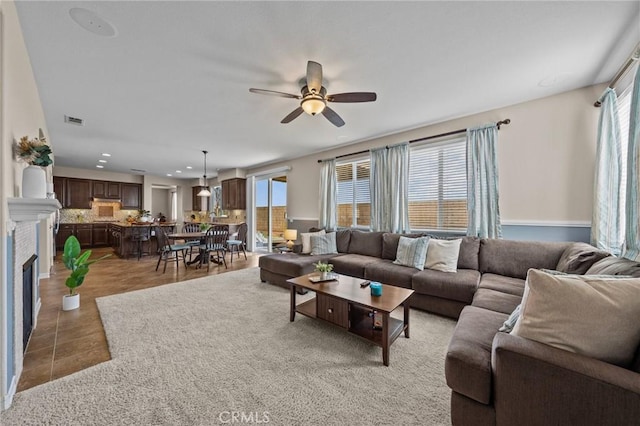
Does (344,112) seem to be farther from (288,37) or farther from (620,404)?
(620,404)

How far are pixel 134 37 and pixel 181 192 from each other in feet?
30.5

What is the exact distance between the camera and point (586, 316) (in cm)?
110

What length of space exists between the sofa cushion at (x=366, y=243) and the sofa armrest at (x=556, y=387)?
300 cm

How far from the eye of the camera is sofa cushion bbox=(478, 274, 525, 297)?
2404 mm

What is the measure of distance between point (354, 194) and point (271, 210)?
317cm

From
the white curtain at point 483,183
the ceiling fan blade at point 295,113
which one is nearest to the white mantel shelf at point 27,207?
the ceiling fan blade at point 295,113

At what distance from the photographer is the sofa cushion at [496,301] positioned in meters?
1.98

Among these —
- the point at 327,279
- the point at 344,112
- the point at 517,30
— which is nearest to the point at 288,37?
the point at 344,112

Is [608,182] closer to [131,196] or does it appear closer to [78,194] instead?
[131,196]

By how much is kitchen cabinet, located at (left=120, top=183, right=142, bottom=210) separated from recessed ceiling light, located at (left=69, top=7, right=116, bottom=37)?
28.8 feet

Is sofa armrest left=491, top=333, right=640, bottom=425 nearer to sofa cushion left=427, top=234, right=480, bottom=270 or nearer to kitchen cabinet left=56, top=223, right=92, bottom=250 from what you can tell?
sofa cushion left=427, top=234, right=480, bottom=270

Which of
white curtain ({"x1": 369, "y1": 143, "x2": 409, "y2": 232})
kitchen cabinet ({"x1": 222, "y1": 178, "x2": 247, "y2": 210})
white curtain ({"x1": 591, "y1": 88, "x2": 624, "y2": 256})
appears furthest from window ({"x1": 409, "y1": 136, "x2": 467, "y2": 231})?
kitchen cabinet ({"x1": 222, "y1": 178, "x2": 247, "y2": 210})

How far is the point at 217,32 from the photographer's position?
192 cm

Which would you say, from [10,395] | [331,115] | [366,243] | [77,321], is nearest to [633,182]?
[331,115]
